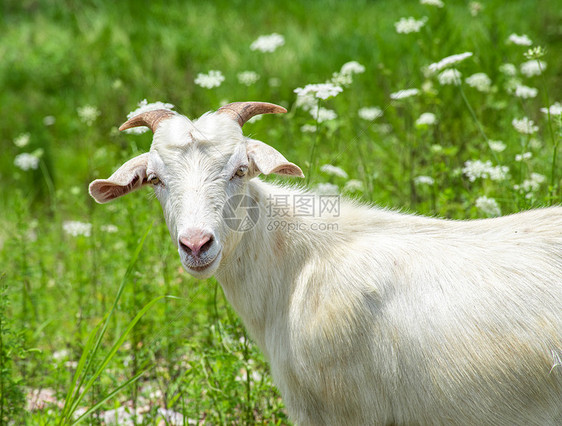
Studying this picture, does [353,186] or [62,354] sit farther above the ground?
[353,186]

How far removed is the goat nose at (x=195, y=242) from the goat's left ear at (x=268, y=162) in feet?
1.44

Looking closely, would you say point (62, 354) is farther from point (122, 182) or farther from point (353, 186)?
point (353, 186)

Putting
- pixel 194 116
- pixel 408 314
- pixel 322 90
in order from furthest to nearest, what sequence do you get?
pixel 194 116, pixel 322 90, pixel 408 314

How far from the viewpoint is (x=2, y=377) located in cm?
366

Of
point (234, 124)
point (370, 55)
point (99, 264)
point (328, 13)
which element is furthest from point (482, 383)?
point (328, 13)

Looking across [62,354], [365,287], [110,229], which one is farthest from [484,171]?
[62,354]

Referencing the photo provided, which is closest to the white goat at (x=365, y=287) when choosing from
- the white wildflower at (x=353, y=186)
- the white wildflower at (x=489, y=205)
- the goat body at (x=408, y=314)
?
the goat body at (x=408, y=314)

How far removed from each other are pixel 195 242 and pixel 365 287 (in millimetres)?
895

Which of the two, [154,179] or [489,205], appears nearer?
[154,179]

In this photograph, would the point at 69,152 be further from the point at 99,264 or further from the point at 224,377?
the point at 224,377

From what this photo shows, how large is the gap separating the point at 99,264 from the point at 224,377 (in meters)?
2.16

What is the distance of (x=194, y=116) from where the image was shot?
685 centimetres

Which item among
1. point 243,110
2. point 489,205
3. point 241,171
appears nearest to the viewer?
point 241,171

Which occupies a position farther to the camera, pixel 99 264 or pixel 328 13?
pixel 328 13
